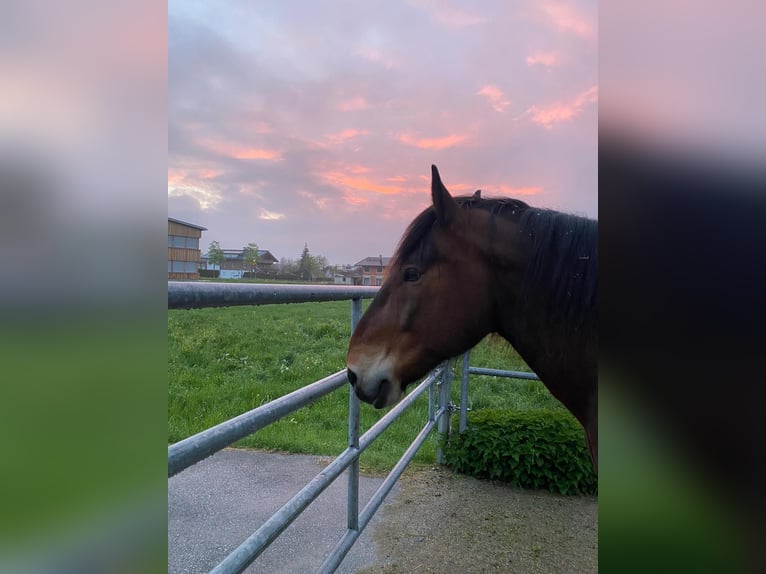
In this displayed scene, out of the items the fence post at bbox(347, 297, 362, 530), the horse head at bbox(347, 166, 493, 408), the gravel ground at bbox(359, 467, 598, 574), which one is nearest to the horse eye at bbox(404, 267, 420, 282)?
the horse head at bbox(347, 166, 493, 408)

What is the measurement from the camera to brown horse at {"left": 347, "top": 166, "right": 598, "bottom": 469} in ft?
4.66

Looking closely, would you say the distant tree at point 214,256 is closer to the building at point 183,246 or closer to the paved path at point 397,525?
the building at point 183,246

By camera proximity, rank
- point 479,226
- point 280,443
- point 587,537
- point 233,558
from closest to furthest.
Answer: point 233,558, point 479,226, point 587,537, point 280,443

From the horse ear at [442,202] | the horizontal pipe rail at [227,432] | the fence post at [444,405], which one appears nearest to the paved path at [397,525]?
the fence post at [444,405]

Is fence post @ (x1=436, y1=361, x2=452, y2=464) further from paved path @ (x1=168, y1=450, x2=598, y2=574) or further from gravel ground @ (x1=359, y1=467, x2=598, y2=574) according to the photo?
gravel ground @ (x1=359, y1=467, x2=598, y2=574)

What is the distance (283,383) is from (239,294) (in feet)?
14.9

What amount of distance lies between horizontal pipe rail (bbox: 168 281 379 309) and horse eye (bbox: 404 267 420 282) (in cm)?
30

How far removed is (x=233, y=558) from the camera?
40.9 inches
